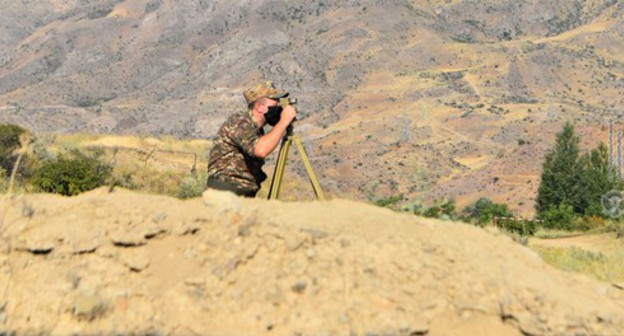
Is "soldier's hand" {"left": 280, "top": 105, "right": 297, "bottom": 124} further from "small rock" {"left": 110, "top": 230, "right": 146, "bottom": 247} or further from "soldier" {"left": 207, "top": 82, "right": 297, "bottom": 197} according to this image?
"small rock" {"left": 110, "top": 230, "right": 146, "bottom": 247}

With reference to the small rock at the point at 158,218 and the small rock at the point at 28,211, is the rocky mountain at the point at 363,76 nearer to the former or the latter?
the small rock at the point at 158,218

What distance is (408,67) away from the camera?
9069 centimetres

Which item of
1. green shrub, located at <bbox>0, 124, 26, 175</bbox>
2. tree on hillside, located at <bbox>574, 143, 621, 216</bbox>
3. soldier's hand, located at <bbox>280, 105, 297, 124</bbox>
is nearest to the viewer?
soldier's hand, located at <bbox>280, 105, 297, 124</bbox>

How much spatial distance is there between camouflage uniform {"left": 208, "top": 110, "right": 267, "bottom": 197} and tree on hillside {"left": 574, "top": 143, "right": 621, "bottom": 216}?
31.5 metres

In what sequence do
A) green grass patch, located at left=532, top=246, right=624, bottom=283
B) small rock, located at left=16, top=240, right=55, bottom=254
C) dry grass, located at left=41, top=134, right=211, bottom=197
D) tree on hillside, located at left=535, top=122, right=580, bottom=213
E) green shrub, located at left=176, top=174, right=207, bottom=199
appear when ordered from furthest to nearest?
tree on hillside, located at left=535, top=122, right=580, bottom=213 → dry grass, located at left=41, top=134, right=211, bottom=197 → green shrub, located at left=176, top=174, right=207, bottom=199 → green grass patch, located at left=532, top=246, right=624, bottom=283 → small rock, located at left=16, top=240, right=55, bottom=254

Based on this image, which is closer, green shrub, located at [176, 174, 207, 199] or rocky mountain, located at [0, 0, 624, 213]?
green shrub, located at [176, 174, 207, 199]

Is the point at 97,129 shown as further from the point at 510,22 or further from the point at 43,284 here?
the point at 43,284

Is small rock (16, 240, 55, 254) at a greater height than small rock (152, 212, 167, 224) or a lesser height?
lesser

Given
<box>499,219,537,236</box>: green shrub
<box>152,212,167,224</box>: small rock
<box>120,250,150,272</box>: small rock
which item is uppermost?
<box>152,212,167,224</box>: small rock

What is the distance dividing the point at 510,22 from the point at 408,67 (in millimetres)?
33138

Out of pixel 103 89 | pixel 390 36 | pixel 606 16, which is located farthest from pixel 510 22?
pixel 103 89

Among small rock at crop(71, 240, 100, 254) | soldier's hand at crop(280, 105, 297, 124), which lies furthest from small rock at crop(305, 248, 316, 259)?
soldier's hand at crop(280, 105, 297, 124)

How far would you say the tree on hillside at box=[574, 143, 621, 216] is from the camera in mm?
35553

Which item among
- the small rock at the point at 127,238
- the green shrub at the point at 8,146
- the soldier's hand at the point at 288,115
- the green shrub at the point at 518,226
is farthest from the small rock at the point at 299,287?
the green shrub at the point at 8,146
